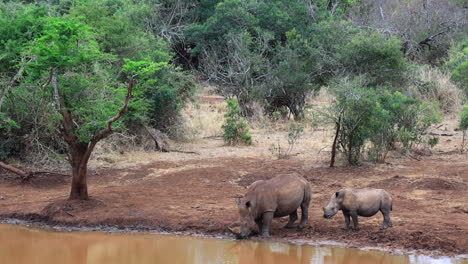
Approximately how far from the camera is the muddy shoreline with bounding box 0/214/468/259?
28.5ft

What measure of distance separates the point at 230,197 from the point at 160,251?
8.41 ft

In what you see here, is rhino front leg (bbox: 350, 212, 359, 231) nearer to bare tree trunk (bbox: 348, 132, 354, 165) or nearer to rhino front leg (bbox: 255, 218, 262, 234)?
rhino front leg (bbox: 255, 218, 262, 234)

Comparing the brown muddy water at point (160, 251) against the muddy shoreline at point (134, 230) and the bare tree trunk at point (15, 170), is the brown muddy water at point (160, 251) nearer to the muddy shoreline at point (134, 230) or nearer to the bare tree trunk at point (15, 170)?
the muddy shoreline at point (134, 230)

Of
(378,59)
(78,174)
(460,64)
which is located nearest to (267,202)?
(78,174)

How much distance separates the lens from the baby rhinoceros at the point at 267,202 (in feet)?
30.4

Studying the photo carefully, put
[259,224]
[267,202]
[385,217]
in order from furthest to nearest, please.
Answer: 1. [259,224]
2. [267,202]
3. [385,217]

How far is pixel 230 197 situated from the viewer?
11.6m

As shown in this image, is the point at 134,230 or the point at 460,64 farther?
the point at 460,64

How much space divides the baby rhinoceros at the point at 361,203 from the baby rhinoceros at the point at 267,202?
1.86ft

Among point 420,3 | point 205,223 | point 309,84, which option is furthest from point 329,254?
point 420,3

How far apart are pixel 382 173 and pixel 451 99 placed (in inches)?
277

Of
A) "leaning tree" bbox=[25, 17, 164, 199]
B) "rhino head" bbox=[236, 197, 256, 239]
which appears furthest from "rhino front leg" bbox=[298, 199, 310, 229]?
"leaning tree" bbox=[25, 17, 164, 199]

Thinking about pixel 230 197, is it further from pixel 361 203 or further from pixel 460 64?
pixel 460 64

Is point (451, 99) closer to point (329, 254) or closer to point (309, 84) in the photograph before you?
point (309, 84)
